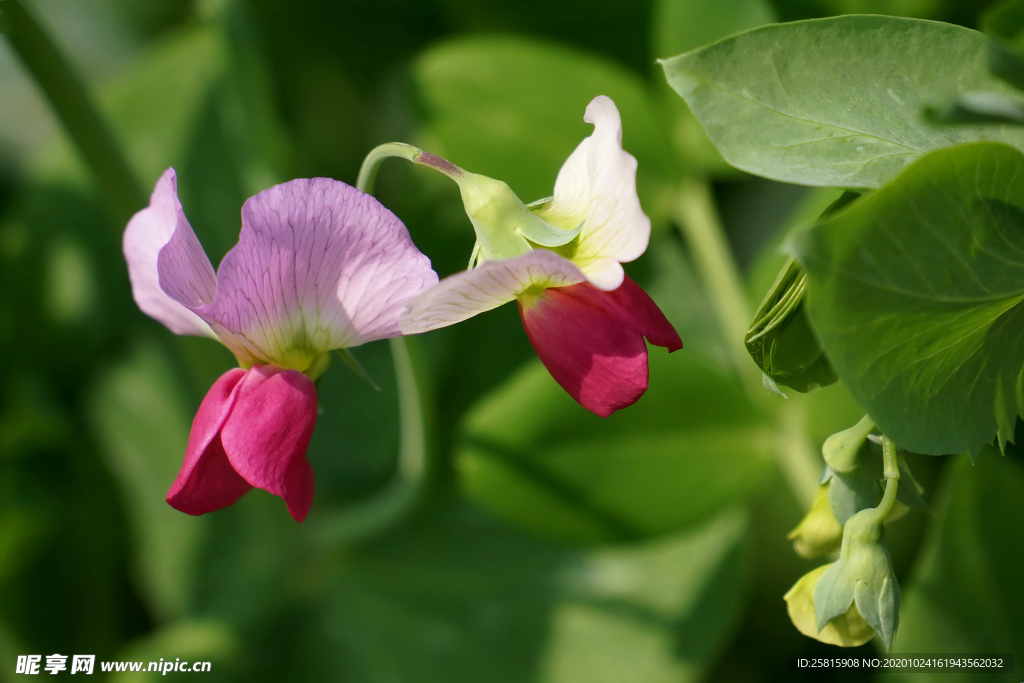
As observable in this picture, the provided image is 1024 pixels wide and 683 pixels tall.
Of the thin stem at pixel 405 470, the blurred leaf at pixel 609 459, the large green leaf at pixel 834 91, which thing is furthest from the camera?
the blurred leaf at pixel 609 459

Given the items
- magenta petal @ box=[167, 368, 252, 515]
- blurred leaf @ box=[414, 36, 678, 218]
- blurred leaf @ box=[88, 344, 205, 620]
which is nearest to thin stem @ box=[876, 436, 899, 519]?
magenta petal @ box=[167, 368, 252, 515]

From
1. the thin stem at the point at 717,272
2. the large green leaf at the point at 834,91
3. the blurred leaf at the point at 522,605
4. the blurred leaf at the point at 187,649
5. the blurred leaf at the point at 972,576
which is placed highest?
the large green leaf at the point at 834,91

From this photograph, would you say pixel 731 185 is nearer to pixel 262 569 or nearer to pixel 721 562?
pixel 721 562

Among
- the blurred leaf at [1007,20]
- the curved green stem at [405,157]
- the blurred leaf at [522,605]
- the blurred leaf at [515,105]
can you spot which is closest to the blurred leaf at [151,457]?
the blurred leaf at [522,605]

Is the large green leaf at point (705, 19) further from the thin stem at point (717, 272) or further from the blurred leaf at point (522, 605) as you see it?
the blurred leaf at point (522, 605)

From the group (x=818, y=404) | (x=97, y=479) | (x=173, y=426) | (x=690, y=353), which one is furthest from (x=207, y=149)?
(x=818, y=404)

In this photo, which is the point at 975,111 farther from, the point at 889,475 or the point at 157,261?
the point at 157,261
